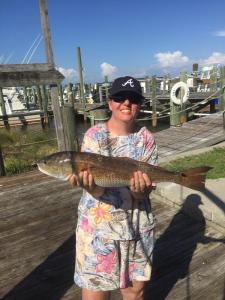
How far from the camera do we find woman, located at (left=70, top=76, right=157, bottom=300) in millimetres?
2422

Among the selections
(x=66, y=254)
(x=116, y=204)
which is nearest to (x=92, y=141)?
(x=116, y=204)

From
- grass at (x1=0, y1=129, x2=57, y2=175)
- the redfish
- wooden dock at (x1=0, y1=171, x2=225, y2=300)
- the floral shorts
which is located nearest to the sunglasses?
the redfish

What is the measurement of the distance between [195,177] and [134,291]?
1029 mm

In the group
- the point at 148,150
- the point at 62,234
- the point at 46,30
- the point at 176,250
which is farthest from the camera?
the point at 46,30

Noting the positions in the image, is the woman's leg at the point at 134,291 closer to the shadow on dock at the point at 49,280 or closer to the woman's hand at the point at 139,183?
the woman's hand at the point at 139,183

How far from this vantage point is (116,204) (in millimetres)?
2428

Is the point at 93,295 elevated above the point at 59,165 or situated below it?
below

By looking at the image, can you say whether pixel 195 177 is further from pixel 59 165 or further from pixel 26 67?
pixel 26 67

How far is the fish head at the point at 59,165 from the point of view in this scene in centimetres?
228

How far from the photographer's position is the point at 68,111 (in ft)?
25.4

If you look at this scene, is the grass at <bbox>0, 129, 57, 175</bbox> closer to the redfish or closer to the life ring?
the life ring

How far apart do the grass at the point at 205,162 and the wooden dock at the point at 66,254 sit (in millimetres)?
1827

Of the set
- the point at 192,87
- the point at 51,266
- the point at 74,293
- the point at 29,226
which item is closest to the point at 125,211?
the point at 74,293

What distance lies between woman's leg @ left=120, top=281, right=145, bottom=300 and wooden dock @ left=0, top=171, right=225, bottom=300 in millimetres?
694
